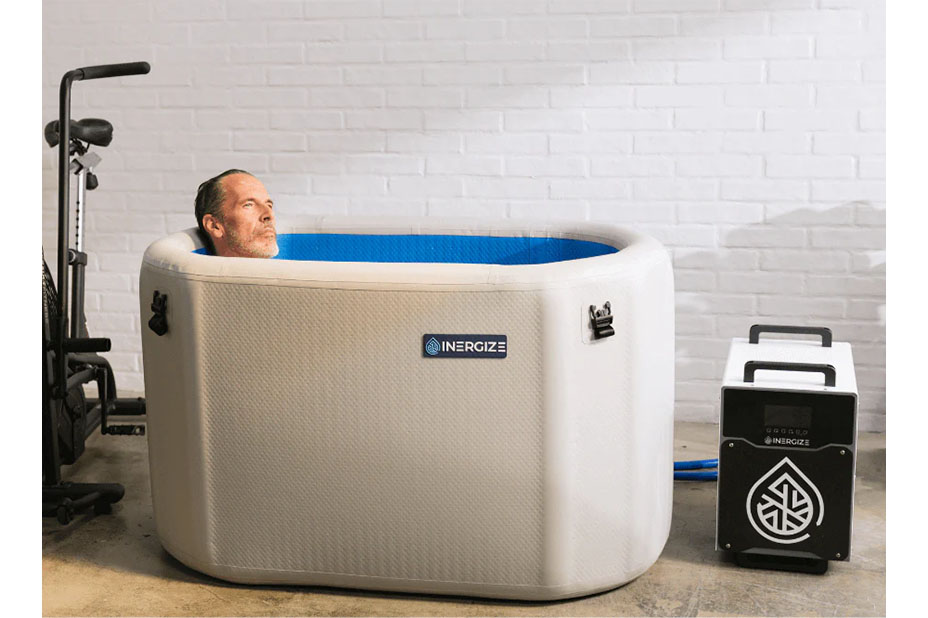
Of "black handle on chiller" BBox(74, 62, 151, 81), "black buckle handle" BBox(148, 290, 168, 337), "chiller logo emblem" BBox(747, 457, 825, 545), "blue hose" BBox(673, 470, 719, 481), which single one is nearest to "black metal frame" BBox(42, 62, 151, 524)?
"black handle on chiller" BBox(74, 62, 151, 81)

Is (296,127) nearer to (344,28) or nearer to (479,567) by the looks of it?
(344,28)

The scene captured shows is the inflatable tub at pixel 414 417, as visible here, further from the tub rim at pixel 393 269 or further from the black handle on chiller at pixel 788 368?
the black handle on chiller at pixel 788 368

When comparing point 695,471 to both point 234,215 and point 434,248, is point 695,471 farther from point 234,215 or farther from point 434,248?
point 234,215

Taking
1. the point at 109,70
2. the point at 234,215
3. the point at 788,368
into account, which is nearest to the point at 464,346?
the point at 788,368

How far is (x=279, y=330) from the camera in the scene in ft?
8.07

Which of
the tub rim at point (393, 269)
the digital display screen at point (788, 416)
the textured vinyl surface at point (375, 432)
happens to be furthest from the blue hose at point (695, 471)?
the textured vinyl surface at point (375, 432)

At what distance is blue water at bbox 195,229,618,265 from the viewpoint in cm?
311

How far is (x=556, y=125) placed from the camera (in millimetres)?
3789

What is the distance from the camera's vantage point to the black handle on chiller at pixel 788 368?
2611 millimetres

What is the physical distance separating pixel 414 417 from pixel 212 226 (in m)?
0.87

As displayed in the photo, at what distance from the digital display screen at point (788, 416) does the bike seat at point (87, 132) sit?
2026 millimetres

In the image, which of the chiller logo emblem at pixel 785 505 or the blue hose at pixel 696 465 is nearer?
the chiller logo emblem at pixel 785 505

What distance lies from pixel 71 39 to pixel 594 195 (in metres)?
1.85

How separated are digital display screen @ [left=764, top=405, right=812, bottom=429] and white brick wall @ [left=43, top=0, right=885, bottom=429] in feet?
3.96
